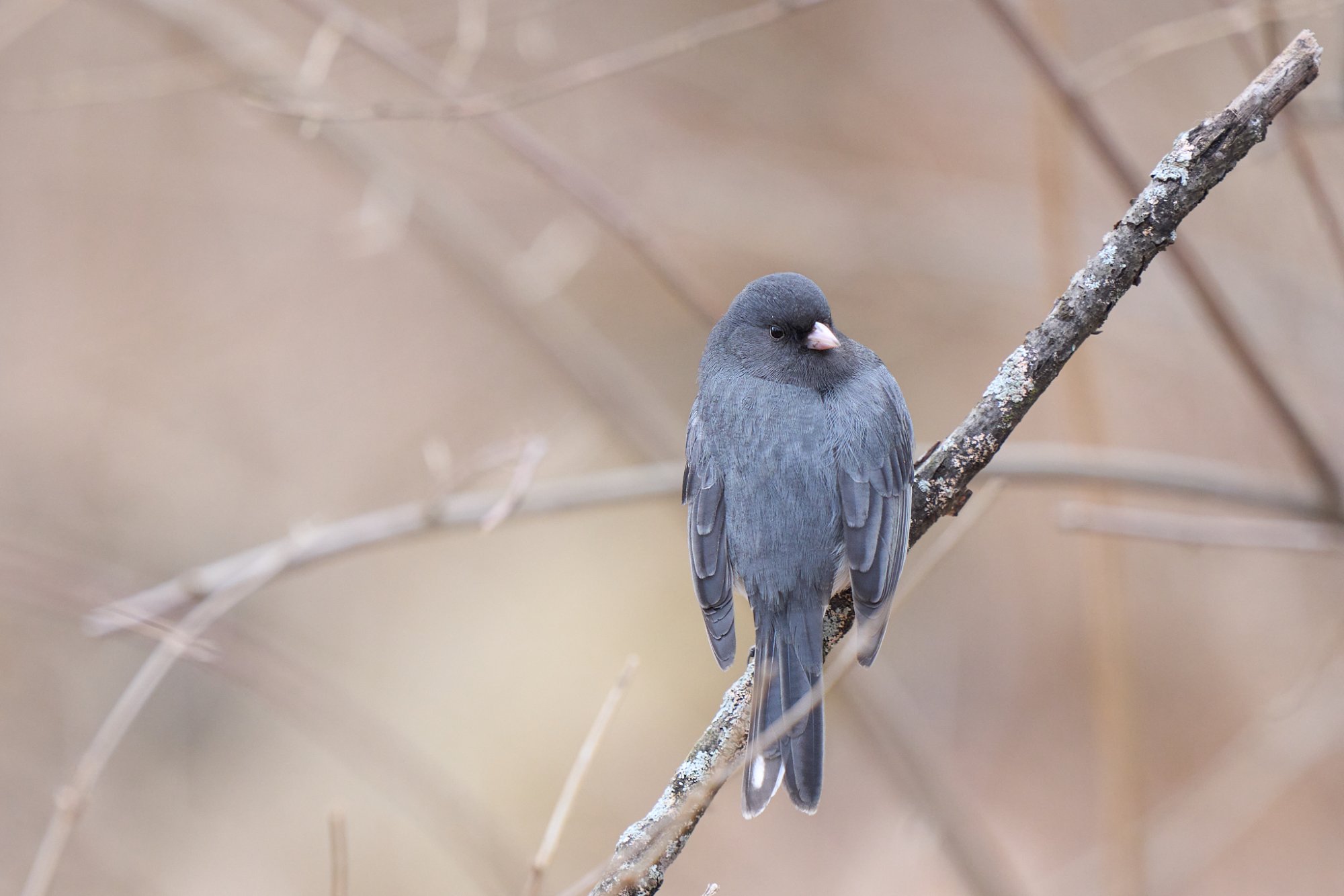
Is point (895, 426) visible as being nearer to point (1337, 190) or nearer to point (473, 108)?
point (473, 108)

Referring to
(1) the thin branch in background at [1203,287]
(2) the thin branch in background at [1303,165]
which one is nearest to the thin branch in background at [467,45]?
(1) the thin branch in background at [1203,287]

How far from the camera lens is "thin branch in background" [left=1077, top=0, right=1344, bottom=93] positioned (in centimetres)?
264

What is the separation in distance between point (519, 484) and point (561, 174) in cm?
99

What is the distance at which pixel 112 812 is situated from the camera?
20.0 feet

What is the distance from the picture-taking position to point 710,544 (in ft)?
9.09

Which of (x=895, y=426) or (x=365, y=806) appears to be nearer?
(x=895, y=426)

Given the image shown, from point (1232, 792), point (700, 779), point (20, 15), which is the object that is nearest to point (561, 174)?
point (700, 779)

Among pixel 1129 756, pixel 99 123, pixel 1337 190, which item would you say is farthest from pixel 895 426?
pixel 99 123

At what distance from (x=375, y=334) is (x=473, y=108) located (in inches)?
204

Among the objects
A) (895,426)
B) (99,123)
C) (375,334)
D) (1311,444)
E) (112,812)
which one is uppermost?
(99,123)

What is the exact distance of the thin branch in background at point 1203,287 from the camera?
110 inches

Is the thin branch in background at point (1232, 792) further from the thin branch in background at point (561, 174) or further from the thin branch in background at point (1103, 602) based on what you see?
the thin branch in background at point (561, 174)

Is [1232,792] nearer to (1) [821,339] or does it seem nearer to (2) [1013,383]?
(1) [821,339]

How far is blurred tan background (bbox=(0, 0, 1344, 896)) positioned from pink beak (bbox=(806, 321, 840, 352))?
2.25 metres
